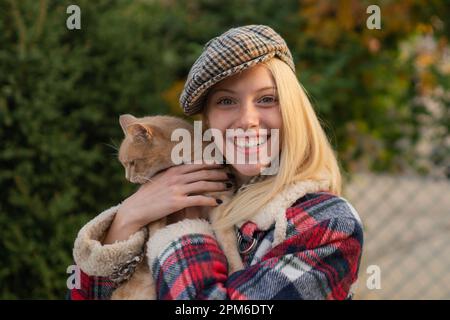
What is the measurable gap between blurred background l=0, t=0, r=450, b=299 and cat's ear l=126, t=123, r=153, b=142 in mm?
718

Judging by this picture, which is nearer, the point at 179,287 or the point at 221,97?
the point at 179,287

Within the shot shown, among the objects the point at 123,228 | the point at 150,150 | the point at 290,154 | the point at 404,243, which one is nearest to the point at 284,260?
the point at 290,154

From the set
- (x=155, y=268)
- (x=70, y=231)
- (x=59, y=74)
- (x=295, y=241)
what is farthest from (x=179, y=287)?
(x=59, y=74)

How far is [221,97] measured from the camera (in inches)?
62.6

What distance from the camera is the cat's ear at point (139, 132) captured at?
1.83 metres

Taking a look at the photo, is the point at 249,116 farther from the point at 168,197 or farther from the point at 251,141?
the point at 168,197

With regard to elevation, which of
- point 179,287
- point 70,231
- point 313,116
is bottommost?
point 70,231

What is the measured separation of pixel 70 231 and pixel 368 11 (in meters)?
2.31

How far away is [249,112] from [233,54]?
0.60 ft

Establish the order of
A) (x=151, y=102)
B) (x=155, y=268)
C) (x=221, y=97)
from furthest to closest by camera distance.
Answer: (x=151, y=102), (x=221, y=97), (x=155, y=268)

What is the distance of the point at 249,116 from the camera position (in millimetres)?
1530

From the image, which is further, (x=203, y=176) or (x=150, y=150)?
(x=150, y=150)
